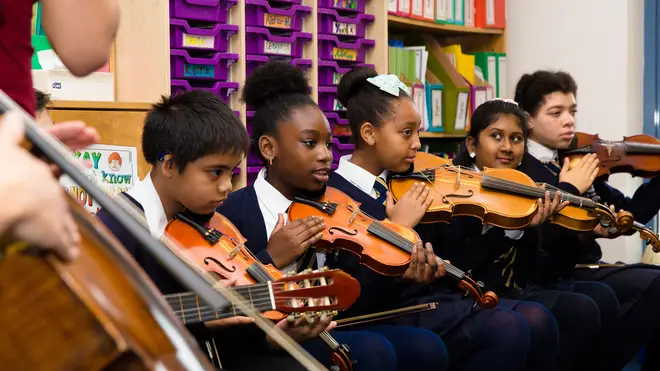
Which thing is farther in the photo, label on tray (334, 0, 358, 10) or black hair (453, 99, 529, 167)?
label on tray (334, 0, 358, 10)

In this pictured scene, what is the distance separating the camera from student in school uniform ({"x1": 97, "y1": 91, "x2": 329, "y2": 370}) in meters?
1.76

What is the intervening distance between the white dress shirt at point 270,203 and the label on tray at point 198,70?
34.4 inches

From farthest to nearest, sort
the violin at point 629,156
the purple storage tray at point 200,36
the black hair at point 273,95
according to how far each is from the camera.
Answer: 1. the violin at point 629,156
2. the purple storage tray at point 200,36
3. the black hair at point 273,95

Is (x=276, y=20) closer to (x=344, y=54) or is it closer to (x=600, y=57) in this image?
(x=344, y=54)

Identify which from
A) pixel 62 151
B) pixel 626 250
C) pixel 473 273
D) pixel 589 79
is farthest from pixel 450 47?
pixel 62 151

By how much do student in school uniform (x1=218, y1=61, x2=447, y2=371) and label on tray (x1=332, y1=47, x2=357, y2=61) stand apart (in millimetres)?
1081

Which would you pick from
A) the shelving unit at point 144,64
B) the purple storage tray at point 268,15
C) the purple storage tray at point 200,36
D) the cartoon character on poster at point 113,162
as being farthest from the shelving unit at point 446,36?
the cartoon character on poster at point 113,162

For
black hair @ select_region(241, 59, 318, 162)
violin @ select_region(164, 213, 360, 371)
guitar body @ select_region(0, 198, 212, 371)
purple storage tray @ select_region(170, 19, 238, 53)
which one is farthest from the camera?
purple storage tray @ select_region(170, 19, 238, 53)

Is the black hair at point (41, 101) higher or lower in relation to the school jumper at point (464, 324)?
higher

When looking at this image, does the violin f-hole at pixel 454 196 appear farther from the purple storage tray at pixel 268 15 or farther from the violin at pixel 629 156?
the purple storage tray at pixel 268 15

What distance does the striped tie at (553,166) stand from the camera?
308cm

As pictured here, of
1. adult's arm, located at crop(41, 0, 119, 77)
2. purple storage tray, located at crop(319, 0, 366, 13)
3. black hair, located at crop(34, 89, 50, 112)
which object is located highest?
purple storage tray, located at crop(319, 0, 366, 13)

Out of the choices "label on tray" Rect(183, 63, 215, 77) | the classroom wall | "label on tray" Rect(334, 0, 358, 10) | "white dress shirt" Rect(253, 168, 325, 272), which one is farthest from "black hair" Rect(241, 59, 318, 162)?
the classroom wall

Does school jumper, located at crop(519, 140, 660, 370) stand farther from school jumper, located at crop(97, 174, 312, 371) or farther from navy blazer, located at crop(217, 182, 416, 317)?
school jumper, located at crop(97, 174, 312, 371)
